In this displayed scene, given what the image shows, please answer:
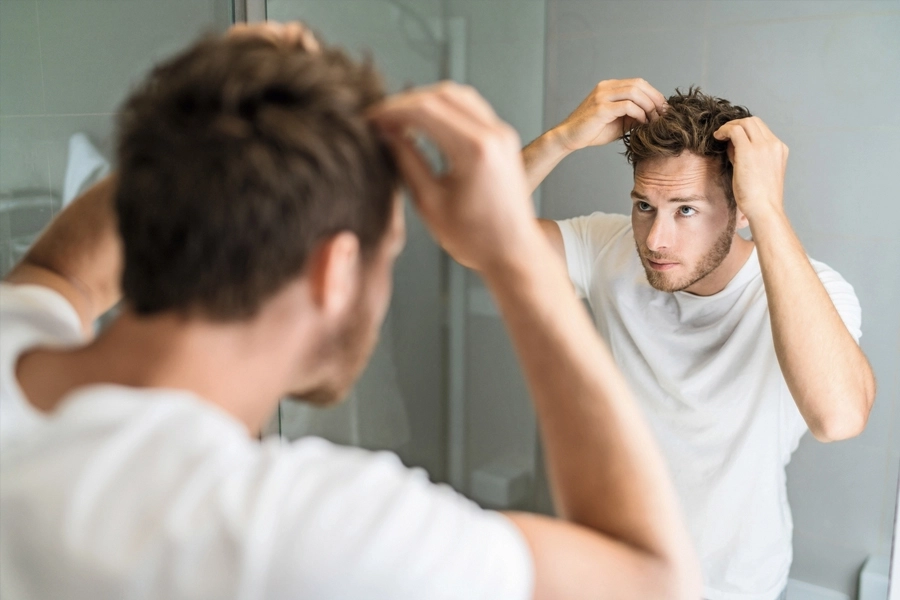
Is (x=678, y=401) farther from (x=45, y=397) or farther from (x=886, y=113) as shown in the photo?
(x=45, y=397)

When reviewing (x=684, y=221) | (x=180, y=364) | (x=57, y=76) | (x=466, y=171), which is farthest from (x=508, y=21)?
(x=180, y=364)

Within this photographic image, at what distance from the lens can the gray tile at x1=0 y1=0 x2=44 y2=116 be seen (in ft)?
3.04

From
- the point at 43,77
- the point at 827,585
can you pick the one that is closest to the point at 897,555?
the point at 827,585

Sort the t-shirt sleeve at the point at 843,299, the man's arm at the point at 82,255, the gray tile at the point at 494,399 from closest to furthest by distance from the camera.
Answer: the man's arm at the point at 82,255 < the t-shirt sleeve at the point at 843,299 < the gray tile at the point at 494,399

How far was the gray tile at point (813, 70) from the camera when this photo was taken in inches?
57.2

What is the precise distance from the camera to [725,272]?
1.41 metres

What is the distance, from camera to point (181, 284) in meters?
0.51

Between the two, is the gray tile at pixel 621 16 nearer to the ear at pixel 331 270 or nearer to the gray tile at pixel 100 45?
the gray tile at pixel 100 45

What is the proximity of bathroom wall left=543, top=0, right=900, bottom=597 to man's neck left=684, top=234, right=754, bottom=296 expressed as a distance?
23 centimetres

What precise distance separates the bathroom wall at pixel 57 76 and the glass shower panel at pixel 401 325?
14.1 inches

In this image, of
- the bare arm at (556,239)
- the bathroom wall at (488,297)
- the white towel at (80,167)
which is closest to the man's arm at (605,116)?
the bare arm at (556,239)

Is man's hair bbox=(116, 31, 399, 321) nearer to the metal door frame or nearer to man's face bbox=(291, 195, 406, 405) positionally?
man's face bbox=(291, 195, 406, 405)

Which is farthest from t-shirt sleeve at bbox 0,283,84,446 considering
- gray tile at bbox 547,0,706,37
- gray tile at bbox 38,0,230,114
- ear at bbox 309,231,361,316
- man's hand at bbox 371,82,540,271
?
gray tile at bbox 547,0,706,37

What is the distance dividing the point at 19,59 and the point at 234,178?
0.64 m
